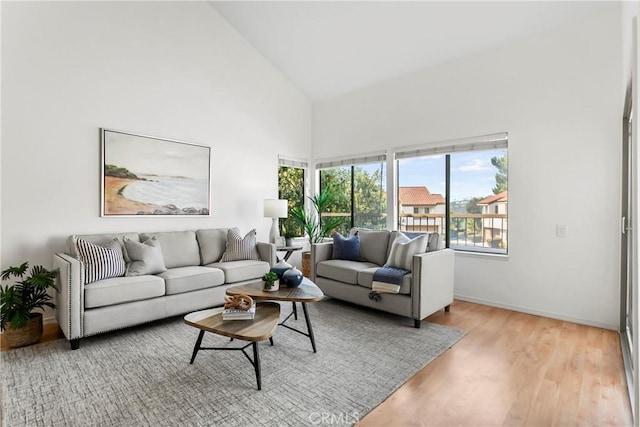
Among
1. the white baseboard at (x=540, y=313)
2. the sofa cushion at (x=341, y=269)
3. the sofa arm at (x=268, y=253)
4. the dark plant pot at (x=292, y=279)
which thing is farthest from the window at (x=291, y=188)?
the white baseboard at (x=540, y=313)

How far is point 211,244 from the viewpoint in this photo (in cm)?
421

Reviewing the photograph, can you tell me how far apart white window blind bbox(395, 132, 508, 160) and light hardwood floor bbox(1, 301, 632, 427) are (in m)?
2.05

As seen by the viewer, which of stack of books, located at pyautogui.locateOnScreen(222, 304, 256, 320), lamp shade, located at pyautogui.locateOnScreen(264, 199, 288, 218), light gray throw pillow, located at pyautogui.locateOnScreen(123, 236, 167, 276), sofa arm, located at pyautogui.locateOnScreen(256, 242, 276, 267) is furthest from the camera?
lamp shade, located at pyautogui.locateOnScreen(264, 199, 288, 218)

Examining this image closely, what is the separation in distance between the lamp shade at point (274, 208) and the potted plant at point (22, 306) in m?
2.55

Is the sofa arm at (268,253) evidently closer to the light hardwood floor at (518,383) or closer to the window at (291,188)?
the window at (291,188)

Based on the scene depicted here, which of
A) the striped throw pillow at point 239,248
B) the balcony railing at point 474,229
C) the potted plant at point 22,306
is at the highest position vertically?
the balcony railing at point 474,229

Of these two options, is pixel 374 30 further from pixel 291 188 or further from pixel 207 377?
pixel 207 377

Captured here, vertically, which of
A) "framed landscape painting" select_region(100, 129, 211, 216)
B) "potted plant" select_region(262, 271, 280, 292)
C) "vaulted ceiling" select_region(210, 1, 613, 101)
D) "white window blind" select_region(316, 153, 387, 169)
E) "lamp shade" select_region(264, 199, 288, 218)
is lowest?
"potted plant" select_region(262, 271, 280, 292)

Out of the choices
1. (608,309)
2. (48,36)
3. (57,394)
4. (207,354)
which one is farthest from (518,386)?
(48,36)

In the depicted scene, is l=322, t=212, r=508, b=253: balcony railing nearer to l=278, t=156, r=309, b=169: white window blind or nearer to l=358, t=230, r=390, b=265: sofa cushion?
l=358, t=230, r=390, b=265: sofa cushion

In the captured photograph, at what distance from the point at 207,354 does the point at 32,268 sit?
209cm

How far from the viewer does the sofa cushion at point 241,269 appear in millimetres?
3807

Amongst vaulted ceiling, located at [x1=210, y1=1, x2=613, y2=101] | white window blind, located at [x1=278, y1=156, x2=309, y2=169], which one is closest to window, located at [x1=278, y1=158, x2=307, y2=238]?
white window blind, located at [x1=278, y1=156, x2=309, y2=169]

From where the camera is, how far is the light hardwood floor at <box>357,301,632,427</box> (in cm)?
191
